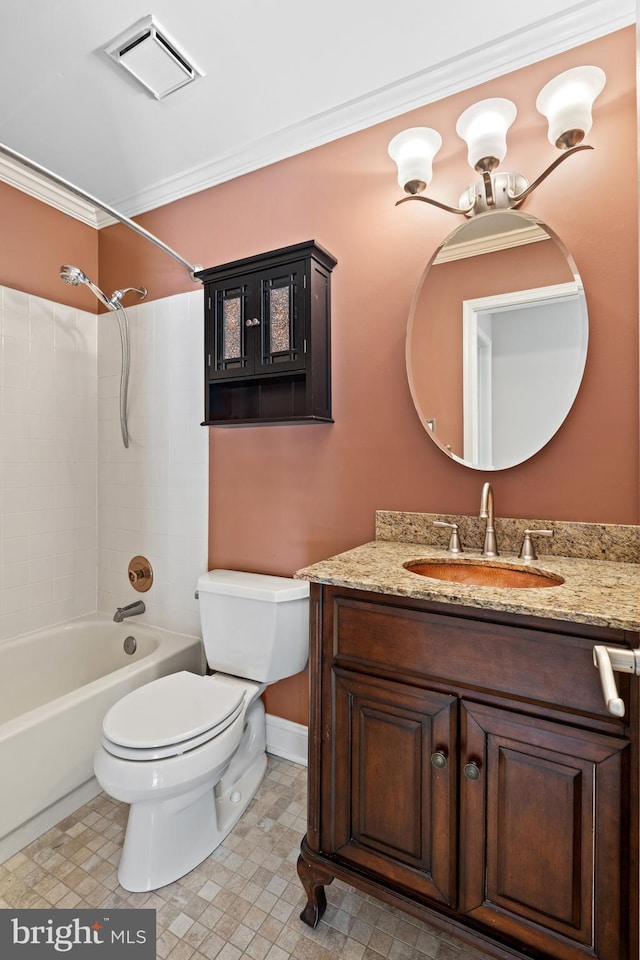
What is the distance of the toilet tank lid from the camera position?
1701 millimetres

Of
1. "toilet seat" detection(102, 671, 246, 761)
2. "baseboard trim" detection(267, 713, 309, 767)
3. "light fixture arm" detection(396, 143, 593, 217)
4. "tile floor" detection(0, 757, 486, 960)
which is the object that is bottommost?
"tile floor" detection(0, 757, 486, 960)

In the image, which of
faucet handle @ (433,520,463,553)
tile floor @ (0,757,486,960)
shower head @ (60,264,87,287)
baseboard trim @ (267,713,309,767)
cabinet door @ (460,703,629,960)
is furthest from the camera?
shower head @ (60,264,87,287)

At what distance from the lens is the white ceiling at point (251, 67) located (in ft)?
4.55

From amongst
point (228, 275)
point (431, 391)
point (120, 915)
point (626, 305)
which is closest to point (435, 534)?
point (431, 391)

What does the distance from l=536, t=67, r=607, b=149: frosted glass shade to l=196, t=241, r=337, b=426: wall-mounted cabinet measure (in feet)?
2.60

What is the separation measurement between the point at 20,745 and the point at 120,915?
565mm

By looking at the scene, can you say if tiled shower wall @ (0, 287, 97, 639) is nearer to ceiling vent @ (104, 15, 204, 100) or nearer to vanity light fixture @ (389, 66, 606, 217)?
ceiling vent @ (104, 15, 204, 100)

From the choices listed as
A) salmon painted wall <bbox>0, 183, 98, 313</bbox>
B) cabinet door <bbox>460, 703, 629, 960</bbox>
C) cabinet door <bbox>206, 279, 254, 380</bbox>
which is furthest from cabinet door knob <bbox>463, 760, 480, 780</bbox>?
salmon painted wall <bbox>0, 183, 98, 313</bbox>

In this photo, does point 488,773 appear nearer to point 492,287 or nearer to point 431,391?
point 431,391

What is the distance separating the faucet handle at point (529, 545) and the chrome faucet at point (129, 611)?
5.86 feet

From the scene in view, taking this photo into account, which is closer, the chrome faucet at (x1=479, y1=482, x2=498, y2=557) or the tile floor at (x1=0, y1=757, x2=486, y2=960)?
the tile floor at (x1=0, y1=757, x2=486, y2=960)

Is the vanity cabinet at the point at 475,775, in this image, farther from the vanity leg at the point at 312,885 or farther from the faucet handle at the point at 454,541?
the faucet handle at the point at 454,541

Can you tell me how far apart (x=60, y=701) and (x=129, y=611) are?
70 cm

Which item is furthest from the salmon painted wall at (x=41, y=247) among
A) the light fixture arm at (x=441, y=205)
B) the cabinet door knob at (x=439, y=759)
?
the cabinet door knob at (x=439, y=759)
